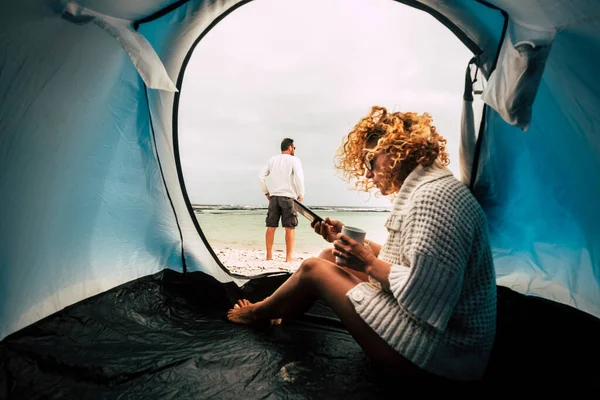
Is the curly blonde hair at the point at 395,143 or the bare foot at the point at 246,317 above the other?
the curly blonde hair at the point at 395,143

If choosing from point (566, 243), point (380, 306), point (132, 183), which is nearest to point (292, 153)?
point (132, 183)

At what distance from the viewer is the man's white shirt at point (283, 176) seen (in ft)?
12.2

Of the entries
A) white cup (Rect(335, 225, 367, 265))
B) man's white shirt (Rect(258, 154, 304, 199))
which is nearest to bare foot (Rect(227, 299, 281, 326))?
white cup (Rect(335, 225, 367, 265))

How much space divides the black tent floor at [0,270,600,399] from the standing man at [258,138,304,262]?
1966 mm

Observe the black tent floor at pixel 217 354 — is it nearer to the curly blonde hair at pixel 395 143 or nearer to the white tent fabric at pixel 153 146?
the white tent fabric at pixel 153 146

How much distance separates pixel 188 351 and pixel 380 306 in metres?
0.83

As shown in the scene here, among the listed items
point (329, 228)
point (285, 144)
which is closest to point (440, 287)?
point (329, 228)

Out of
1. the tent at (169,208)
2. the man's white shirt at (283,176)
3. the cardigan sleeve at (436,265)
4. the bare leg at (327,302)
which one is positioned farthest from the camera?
the man's white shirt at (283,176)

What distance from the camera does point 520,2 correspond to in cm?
112

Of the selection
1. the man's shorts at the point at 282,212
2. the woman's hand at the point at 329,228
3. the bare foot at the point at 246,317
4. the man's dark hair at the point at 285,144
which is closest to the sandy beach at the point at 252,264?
the man's shorts at the point at 282,212

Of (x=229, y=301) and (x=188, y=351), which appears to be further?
(x=229, y=301)

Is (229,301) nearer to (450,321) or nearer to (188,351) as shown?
(188,351)

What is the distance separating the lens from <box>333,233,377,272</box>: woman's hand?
1045 millimetres

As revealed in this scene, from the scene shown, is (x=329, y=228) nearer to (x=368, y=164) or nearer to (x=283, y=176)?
(x=368, y=164)
